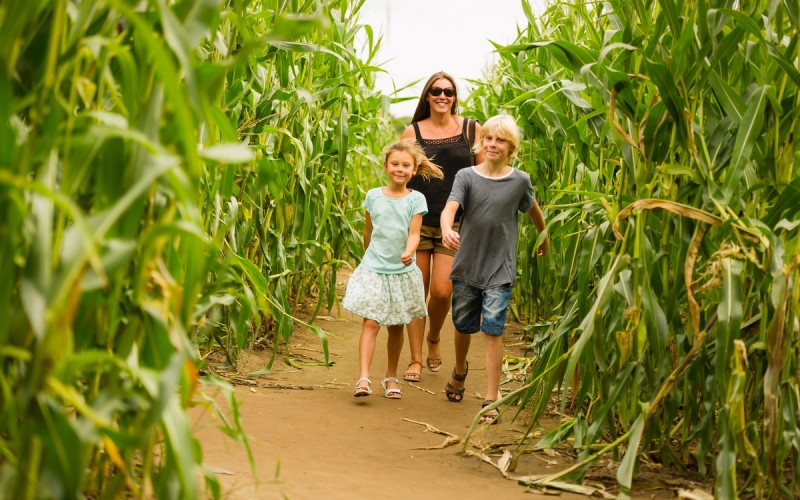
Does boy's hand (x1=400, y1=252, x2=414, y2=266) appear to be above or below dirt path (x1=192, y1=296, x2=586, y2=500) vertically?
above

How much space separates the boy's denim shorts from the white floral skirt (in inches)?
10.9

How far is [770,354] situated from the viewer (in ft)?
7.70

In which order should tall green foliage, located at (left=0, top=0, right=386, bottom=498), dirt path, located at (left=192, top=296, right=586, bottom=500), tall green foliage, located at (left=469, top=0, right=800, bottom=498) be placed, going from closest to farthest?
tall green foliage, located at (left=0, top=0, right=386, bottom=498) < tall green foliage, located at (left=469, top=0, right=800, bottom=498) < dirt path, located at (left=192, top=296, right=586, bottom=500)

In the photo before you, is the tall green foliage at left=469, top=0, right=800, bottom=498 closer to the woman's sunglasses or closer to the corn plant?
the corn plant

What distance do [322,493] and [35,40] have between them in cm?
155

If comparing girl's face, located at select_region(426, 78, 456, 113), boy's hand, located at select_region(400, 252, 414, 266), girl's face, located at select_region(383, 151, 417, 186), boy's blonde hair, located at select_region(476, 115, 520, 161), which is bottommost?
boy's hand, located at select_region(400, 252, 414, 266)

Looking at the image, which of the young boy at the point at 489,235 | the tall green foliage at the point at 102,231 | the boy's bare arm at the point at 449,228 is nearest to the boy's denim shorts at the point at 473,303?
the young boy at the point at 489,235

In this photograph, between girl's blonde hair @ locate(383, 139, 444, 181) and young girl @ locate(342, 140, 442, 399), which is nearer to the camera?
young girl @ locate(342, 140, 442, 399)

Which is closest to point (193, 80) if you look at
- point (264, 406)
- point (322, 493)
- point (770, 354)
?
point (322, 493)

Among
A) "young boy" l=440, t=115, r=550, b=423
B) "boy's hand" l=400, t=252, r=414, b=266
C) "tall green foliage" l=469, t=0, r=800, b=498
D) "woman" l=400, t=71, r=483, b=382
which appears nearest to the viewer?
"tall green foliage" l=469, t=0, r=800, b=498

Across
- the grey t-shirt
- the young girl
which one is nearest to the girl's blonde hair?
the young girl

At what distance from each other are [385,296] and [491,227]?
650mm


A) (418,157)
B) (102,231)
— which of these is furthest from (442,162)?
(102,231)

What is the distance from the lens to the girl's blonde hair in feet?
14.7
